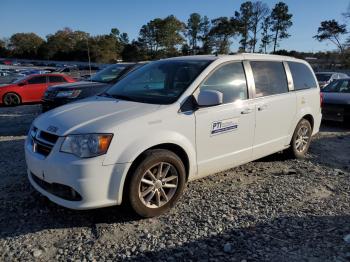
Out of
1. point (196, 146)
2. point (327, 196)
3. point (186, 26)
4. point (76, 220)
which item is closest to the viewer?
point (76, 220)

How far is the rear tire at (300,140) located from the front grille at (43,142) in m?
3.90

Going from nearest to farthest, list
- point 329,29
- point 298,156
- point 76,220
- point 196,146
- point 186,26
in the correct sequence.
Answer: point 76,220
point 196,146
point 298,156
point 329,29
point 186,26

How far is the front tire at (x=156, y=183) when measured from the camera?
3.66 m

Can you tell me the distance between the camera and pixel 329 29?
63.0 metres

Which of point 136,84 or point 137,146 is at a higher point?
point 136,84

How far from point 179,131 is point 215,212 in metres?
1.02

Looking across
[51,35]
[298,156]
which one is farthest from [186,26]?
[298,156]

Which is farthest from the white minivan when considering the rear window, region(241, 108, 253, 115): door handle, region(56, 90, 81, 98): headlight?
region(56, 90, 81, 98): headlight

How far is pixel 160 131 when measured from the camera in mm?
3801

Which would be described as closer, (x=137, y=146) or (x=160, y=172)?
(x=137, y=146)

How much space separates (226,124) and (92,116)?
1.65m

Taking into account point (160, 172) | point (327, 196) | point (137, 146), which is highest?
point (137, 146)

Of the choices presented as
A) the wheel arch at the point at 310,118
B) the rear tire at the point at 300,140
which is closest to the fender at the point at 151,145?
the rear tire at the point at 300,140

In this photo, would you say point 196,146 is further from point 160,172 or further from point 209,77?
point 209,77
